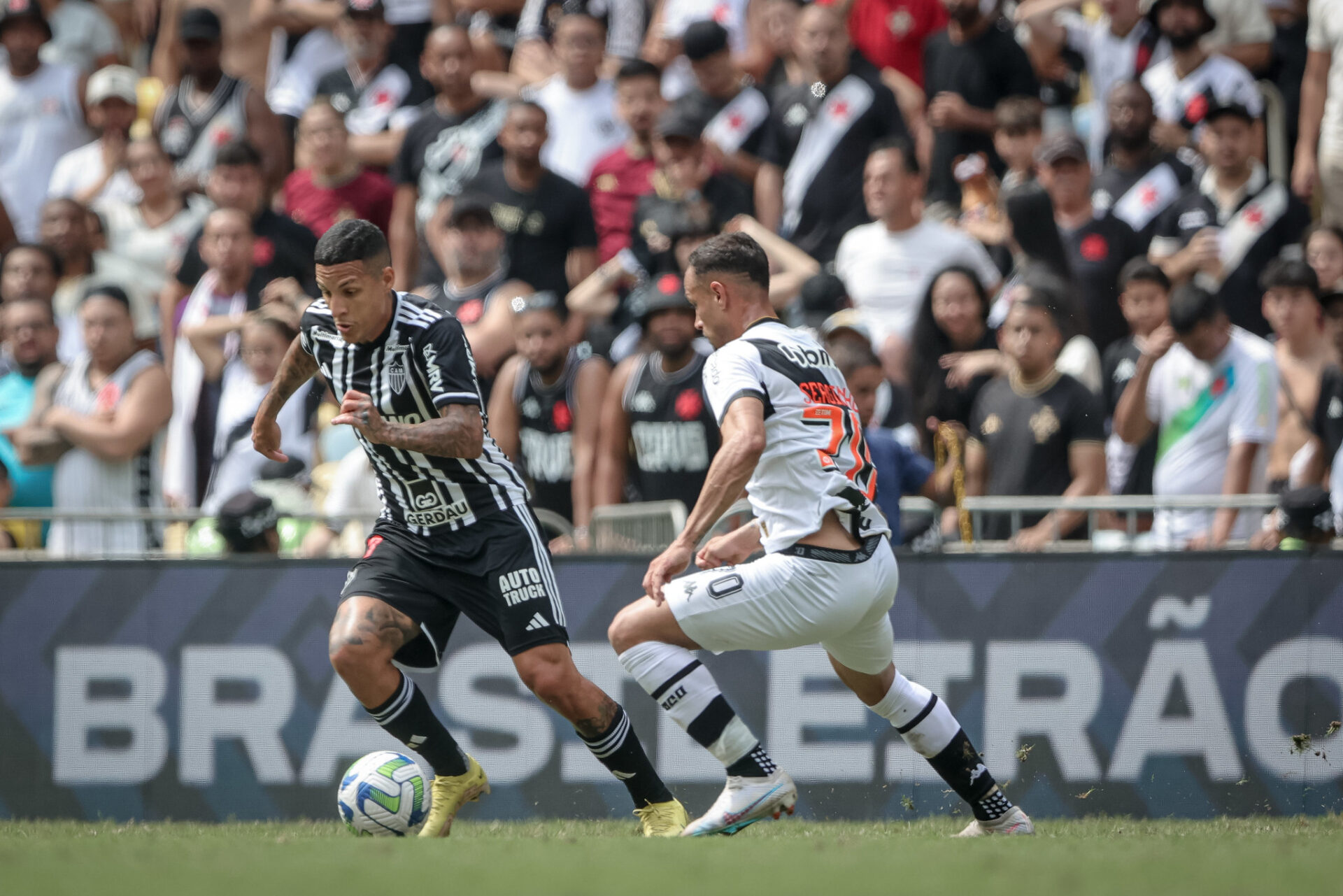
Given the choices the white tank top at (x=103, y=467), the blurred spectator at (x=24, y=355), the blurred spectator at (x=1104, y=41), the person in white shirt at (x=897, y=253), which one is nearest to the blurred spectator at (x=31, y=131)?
the blurred spectator at (x=24, y=355)

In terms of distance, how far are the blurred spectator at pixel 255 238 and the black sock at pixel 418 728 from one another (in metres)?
5.31

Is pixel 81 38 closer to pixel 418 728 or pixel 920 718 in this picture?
pixel 418 728

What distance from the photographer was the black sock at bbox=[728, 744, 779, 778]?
7004 mm

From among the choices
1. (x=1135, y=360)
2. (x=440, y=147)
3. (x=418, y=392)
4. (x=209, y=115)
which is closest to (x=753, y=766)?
(x=418, y=392)

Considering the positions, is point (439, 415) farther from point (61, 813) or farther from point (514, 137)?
point (514, 137)

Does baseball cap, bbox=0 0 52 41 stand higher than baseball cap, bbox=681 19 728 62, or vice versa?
baseball cap, bbox=0 0 52 41

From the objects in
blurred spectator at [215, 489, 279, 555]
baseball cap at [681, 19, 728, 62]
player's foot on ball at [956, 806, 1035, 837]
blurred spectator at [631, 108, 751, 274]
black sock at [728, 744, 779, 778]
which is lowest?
player's foot on ball at [956, 806, 1035, 837]

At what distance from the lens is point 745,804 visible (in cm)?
695

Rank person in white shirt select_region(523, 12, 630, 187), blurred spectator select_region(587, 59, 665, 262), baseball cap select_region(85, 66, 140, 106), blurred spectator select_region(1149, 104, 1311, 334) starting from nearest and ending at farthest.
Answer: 1. blurred spectator select_region(1149, 104, 1311, 334)
2. blurred spectator select_region(587, 59, 665, 262)
3. person in white shirt select_region(523, 12, 630, 187)
4. baseball cap select_region(85, 66, 140, 106)

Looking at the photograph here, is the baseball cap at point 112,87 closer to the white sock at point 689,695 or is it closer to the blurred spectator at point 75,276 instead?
the blurred spectator at point 75,276

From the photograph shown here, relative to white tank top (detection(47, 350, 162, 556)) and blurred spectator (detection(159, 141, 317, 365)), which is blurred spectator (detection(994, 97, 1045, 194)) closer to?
blurred spectator (detection(159, 141, 317, 365))

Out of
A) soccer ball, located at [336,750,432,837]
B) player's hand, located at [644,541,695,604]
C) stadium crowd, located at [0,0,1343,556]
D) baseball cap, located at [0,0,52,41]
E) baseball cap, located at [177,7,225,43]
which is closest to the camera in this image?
player's hand, located at [644,541,695,604]

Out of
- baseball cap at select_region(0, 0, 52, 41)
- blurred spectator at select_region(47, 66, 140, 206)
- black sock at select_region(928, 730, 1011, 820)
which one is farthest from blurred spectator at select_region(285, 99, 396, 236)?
black sock at select_region(928, 730, 1011, 820)

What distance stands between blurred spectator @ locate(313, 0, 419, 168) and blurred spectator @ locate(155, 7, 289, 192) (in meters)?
0.35
